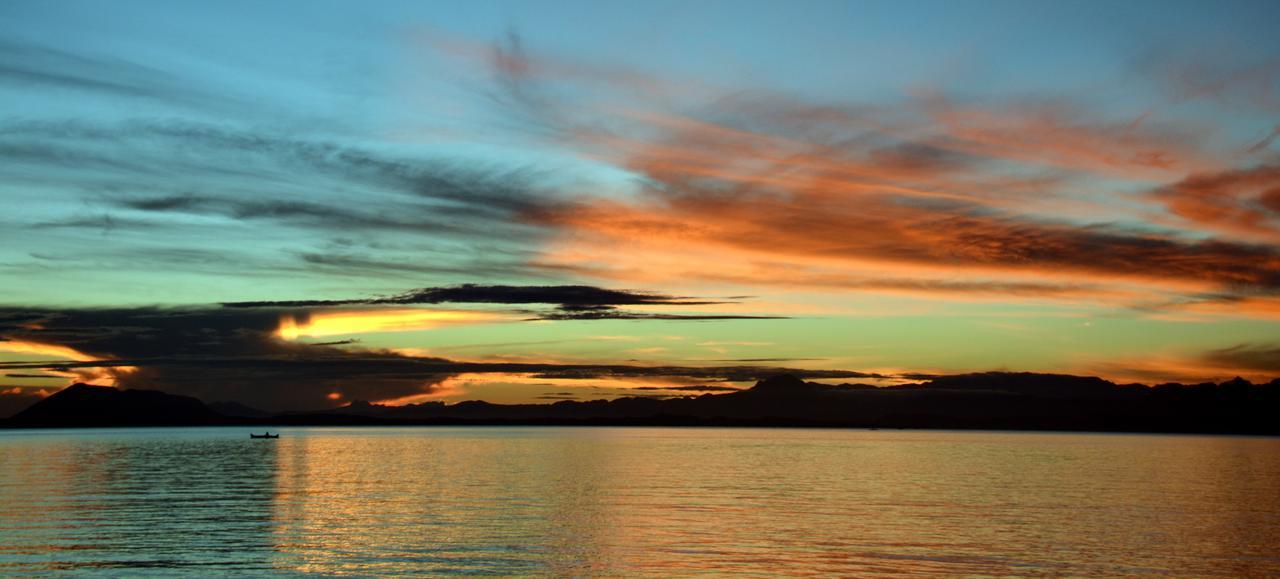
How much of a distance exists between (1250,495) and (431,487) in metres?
79.6

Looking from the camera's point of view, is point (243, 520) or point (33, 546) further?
point (243, 520)

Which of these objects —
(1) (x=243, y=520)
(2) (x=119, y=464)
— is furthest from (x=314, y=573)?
(2) (x=119, y=464)

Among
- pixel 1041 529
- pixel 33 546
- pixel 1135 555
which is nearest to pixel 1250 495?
pixel 1041 529

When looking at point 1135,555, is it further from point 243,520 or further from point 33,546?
point 33,546

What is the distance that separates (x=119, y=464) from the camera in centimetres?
14888

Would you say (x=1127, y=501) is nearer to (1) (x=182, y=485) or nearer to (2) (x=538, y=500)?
(2) (x=538, y=500)

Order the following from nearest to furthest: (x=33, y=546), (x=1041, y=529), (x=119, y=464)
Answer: (x=33, y=546), (x=1041, y=529), (x=119, y=464)

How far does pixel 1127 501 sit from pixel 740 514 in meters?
39.0

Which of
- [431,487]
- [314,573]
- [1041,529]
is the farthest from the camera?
[431,487]

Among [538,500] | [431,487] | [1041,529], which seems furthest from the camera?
[431,487]

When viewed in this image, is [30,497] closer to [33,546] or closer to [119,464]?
[33,546]

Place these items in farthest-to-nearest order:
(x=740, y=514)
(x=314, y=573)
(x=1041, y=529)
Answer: (x=740, y=514) → (x=1041, y=529) → (x=314, y=573)

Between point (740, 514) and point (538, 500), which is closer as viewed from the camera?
point (740, 514)

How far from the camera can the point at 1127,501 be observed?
90688 millimetres
